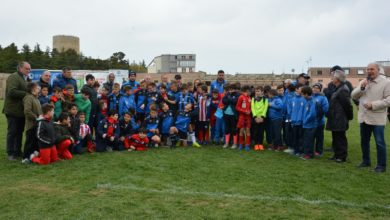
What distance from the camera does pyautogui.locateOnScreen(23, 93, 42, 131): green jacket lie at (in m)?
7.07

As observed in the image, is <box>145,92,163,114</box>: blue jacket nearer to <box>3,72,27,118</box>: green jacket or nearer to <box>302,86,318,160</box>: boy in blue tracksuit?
<box>3,72,27,118</box>: green jacket

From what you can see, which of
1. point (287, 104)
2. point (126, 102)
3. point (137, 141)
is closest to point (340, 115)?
point (287, 104)

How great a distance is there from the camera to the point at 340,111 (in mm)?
7566

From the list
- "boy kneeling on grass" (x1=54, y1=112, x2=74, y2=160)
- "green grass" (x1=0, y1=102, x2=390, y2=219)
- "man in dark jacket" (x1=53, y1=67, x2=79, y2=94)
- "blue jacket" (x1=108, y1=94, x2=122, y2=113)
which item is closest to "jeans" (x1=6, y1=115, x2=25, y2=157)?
"green grass" (x1=0, y1=102, x2=390, y2=219)

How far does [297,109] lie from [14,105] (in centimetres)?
650

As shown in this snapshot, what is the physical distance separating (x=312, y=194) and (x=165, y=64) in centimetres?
9043

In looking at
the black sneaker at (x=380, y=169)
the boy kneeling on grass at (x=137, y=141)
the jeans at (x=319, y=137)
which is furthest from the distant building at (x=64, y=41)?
the black sneaker at (x=380, y=169)

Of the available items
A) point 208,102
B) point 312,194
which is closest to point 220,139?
point 208,102

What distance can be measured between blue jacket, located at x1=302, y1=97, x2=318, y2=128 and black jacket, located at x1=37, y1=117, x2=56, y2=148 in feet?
18.6

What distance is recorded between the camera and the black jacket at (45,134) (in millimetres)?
7012

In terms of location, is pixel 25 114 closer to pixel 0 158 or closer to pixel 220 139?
pixel 0 158

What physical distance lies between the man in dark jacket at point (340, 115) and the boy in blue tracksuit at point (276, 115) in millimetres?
1414

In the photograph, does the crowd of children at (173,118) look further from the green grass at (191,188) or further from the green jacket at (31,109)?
the green grass at (191,188)

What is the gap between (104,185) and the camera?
548cm
